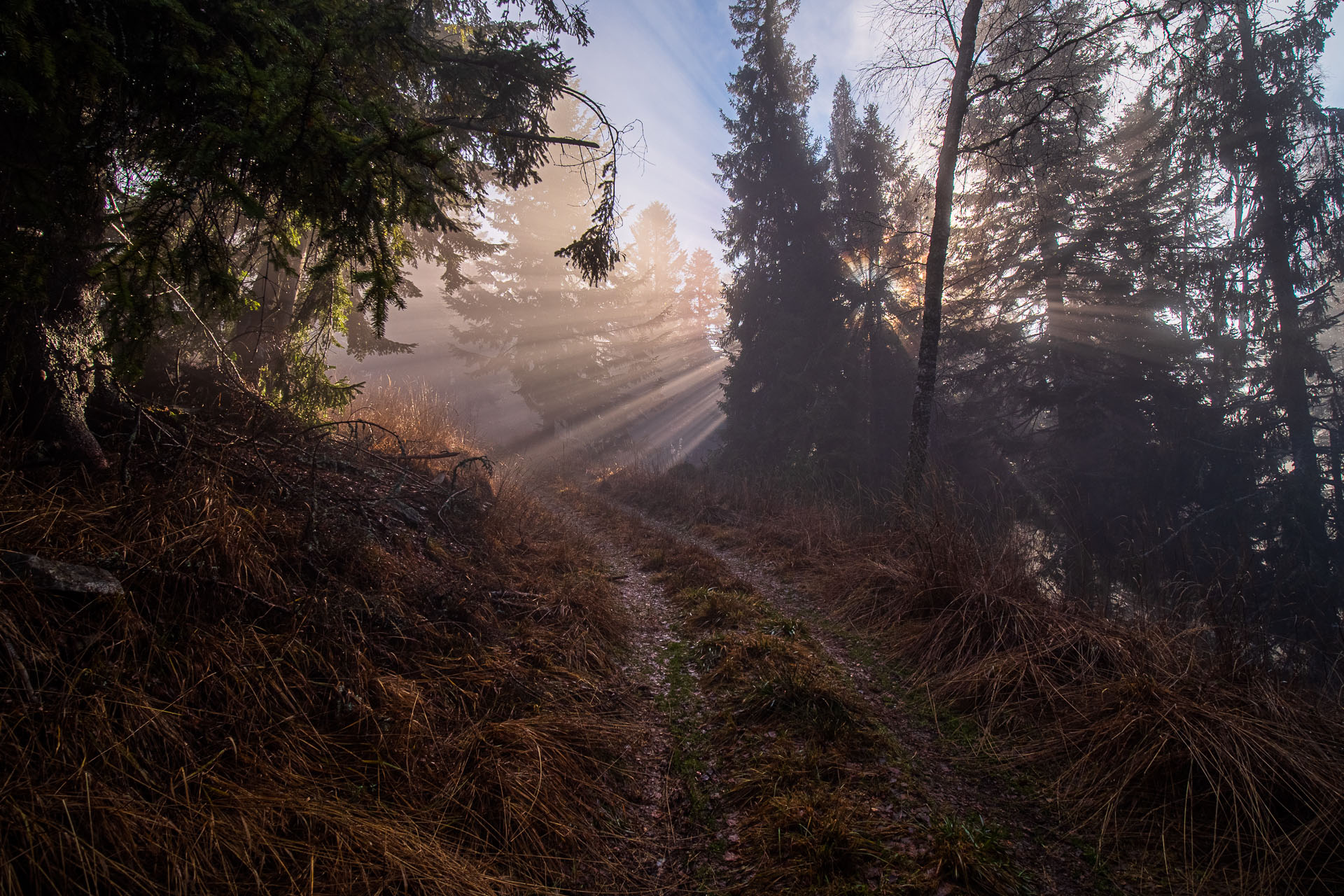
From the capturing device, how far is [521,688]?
3311mm

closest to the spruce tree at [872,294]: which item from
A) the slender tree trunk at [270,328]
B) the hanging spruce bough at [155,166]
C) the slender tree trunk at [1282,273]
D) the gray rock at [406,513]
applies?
the slender tree trunk at [1282,273]

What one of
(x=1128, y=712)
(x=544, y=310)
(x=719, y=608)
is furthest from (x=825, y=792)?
(x=544, y=310)

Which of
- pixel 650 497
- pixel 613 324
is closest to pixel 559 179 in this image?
pixel 613 324

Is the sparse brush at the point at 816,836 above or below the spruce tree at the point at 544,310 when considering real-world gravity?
below

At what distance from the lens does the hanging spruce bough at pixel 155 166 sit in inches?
95.3

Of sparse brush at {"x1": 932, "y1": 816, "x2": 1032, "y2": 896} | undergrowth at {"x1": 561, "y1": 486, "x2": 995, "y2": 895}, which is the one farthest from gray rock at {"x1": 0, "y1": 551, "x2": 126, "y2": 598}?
sparse brush at {"x1": 932, "y1": 816, "x2": 1032, "y2": 896}

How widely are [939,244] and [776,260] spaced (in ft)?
34.6

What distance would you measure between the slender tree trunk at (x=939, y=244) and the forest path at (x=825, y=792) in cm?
416

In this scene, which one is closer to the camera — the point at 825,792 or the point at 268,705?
the point at 268,705

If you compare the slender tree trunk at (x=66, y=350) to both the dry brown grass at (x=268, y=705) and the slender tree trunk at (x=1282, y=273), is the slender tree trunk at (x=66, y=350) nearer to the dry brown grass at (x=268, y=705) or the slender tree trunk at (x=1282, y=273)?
the dry brown grass at (x=268, y=705)

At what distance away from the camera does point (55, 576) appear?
86.9 inches

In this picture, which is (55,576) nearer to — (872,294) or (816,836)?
(816,836)

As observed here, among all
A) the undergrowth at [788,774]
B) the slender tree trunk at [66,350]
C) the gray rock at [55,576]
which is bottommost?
the undergrowth at [788,774]

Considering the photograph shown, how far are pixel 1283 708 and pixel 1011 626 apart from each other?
4.99 feet
